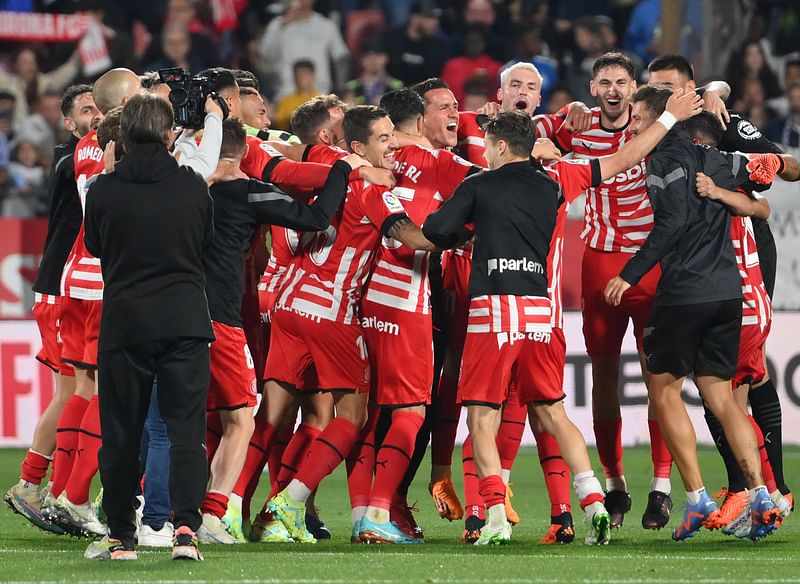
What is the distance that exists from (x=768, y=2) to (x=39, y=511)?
11471mm

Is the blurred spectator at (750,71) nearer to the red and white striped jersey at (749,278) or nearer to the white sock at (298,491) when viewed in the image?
the red and white striped jersey at (749,278)

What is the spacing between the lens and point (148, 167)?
589 cm

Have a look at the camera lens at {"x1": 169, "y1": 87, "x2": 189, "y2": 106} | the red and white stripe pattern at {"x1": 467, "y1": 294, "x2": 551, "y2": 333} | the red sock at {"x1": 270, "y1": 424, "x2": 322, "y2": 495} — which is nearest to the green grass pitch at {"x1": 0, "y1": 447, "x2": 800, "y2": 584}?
the red sock at {"x1": 270, "y1": 424, "x2": 322, "y2": 495}

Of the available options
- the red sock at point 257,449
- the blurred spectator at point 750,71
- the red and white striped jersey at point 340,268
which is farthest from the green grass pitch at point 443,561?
the blurred spectator at point 750,71

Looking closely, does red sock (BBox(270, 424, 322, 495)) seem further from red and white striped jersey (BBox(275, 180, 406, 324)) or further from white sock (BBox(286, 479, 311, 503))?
red and white striped jersey (BBox(275, 180, 406, 324))

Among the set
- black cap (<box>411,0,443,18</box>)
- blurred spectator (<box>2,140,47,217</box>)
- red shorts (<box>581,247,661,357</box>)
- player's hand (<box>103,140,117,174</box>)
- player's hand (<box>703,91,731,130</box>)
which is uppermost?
black cap (<box>411,0,443,18</box>)

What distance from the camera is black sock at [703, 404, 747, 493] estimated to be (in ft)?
25.0

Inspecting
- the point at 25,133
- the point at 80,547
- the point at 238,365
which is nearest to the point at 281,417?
the point at 238,365

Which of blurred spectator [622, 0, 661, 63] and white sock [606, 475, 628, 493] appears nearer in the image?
white sock [606, 475, 628, 493]

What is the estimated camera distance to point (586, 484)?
269 inches

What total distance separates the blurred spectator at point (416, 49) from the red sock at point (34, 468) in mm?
8866

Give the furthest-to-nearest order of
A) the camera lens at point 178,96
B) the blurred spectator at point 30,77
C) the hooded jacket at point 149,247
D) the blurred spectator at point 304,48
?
the blurred spectator at point 304,48 < the blurred spectator at point 30,77 < the camera lens at point 178,96 < the hooded jacket at point 149,247

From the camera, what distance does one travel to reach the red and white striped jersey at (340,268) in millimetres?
7262

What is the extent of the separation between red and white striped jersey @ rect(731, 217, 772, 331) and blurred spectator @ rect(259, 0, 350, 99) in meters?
8.95
